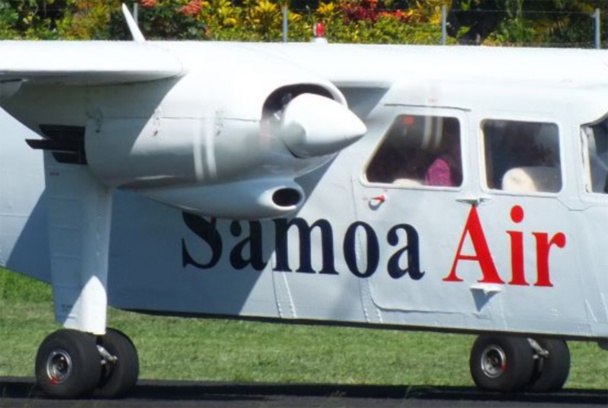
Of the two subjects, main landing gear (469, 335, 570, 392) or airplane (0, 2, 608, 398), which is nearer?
airplane (0, 2, 608, 398)

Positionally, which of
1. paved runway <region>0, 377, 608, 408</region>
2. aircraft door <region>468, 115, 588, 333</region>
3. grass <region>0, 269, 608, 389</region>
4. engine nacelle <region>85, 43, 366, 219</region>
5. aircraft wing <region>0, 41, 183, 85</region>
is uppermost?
aircraft wing <region>0, 41, 183, 85</region>

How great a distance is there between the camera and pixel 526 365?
1313cm

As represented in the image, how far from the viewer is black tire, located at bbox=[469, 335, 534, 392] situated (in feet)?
43.0

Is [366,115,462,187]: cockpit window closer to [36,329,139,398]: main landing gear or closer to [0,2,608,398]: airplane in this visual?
[0,2,608,398]: airplane

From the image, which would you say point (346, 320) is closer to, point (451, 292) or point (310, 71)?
point (451, 292)

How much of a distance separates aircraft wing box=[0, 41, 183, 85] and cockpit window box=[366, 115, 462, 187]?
1454 millimetres

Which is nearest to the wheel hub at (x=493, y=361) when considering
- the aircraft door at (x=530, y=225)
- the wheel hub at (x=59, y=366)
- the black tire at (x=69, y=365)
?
the aircraft door at (x=530, y=225)

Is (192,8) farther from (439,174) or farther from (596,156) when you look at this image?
(596,156)

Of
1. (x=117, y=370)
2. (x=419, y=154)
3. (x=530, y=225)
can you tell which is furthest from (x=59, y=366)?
(x=530, y=225)

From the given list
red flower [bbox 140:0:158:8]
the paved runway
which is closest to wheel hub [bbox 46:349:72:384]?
the paved runway

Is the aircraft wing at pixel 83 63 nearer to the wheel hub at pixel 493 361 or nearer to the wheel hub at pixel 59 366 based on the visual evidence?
the wheel hub at pixel 59 366

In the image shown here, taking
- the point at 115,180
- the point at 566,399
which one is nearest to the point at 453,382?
the point at 566,399

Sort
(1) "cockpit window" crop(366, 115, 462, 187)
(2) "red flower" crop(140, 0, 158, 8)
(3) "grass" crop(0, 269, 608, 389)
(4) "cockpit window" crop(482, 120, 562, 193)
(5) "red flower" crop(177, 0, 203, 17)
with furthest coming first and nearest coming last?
1. (5) "red flower" crop(177, 0, 203, 17)
2. (2) "red flower" crop(140, 0, 158, 8)
3. (3) "grass" crop(0, 269, 608, 389)
4. (1) "cockpit window" crop(366, 115, 462, 187)
5. (4) "cockpit window" crop(482, 120, 562, 193)

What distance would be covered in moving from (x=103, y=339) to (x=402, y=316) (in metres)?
2.06
